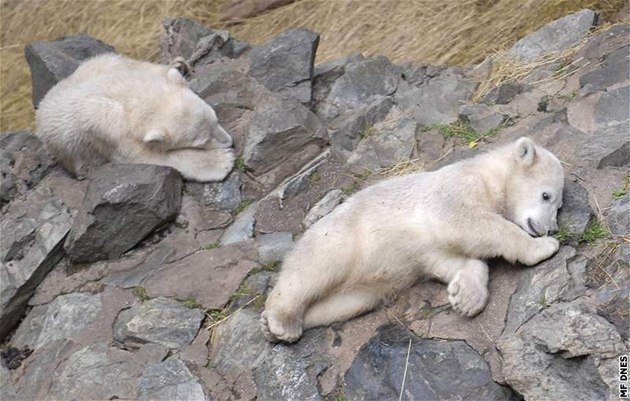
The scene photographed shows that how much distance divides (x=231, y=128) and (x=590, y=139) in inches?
121

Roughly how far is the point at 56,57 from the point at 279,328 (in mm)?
4768

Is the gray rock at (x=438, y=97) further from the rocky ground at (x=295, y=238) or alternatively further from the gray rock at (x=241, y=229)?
the gray rock at (x=241, y=229)

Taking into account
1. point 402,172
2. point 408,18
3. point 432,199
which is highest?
point 432,199

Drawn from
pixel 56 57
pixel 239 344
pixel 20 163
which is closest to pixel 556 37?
pixel 239 344

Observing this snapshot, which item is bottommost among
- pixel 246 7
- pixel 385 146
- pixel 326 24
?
pixel 326 24

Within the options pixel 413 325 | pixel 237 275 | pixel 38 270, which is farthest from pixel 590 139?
pixel 38 270

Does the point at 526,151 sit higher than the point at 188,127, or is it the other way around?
the point at 526,151

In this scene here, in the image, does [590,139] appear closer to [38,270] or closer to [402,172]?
[402,172]

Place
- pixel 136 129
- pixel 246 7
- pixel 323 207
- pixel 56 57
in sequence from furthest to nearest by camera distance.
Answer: pixel 246 7, pixel 56 57, pixel 136 129, pixel 323 207

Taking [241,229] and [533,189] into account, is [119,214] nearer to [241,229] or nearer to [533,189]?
[241,229]

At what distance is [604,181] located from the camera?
17.5ft

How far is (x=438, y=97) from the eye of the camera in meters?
7.41

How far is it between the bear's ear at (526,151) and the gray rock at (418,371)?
3.95 ft

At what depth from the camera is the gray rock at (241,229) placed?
6336mm
